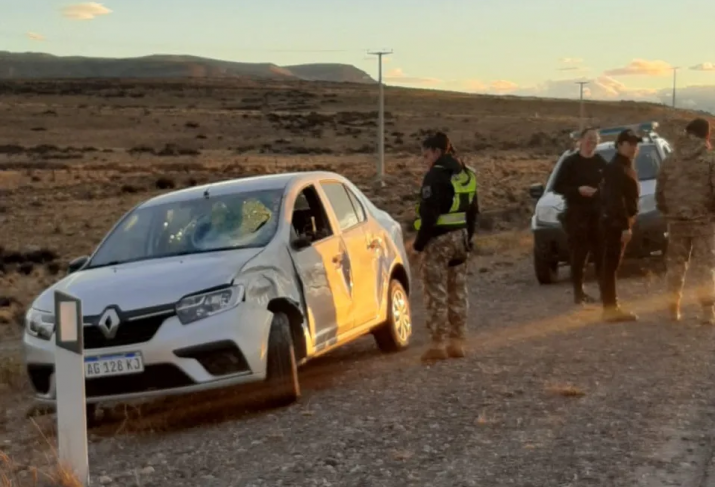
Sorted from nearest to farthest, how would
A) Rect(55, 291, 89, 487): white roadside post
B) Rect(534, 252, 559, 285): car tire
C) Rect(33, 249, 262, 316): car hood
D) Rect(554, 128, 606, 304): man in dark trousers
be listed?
Rect(55, 291, 89, 487): white roadside post < Rect(33, 249, 262, 316): car hood < Rect(554, 128, 606, 304): man in dark trousers < Rect(534, 252, 559, 285): car tire

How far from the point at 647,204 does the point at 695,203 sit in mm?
Answer: 3579

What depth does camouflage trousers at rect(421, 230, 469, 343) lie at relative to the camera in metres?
8.82

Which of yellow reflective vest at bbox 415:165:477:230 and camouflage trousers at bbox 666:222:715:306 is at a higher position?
yellow reflective vest at bbox 415:165:477:230

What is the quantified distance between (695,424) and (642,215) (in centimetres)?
770

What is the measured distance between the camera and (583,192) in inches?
447

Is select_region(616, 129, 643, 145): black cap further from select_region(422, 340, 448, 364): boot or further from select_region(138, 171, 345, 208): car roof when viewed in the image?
select_region(138, 171, 345, 208): car roof

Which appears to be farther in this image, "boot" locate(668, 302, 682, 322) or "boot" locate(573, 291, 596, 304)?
"boot" locate(573, 291, 596, 304)

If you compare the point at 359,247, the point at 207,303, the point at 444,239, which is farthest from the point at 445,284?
the point at 207,303

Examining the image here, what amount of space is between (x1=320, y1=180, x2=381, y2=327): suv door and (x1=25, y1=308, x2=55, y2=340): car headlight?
2428mm

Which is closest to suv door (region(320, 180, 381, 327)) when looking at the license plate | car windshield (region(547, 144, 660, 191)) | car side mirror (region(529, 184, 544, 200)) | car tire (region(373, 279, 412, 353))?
car tire (region(373, 279, 412, 353))

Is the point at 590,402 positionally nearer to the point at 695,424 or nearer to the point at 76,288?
the point at 695,424

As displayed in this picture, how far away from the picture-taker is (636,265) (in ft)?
52.1

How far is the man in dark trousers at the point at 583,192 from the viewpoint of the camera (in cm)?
1149

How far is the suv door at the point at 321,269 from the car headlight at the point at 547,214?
5.91 metres
